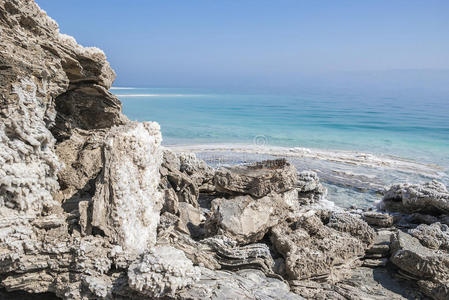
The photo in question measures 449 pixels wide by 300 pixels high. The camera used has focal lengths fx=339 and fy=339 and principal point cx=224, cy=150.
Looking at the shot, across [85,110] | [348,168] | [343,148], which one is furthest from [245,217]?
[343,148]

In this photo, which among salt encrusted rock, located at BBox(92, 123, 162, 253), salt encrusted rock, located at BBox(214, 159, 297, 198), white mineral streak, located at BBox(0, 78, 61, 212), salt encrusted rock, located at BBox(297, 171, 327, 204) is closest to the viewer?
white mineral streak, located at BBox(0, 78, 61, 212)

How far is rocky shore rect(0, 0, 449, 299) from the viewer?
3453 mm

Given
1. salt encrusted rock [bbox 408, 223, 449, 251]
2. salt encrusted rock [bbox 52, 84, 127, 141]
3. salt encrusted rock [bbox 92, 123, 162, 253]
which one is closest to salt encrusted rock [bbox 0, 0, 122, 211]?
salt encrusted rock [bbox 92, 123, 162, 253]

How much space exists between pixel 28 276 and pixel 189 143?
17648 mm

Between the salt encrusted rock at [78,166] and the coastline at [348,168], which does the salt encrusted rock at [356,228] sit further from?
the coastline at [348,168]

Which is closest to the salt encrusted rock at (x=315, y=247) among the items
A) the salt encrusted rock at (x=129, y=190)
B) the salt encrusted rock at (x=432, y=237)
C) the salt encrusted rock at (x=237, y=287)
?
the salt encrusted rock at (x=237, y=287)

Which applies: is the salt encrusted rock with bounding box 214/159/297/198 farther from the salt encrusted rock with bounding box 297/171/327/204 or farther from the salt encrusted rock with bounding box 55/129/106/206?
the salt encrusted rock with bounding box 297/171/327/204

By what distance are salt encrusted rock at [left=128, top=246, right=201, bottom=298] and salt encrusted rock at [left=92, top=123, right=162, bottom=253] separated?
646 mm

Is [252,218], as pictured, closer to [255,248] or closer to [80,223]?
[255,248]

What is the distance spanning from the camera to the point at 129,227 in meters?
3.86

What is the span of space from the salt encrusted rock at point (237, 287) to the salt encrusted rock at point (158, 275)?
0.45ft

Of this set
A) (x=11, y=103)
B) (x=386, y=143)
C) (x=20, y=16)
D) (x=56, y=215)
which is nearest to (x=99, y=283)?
(x=56, y=215)

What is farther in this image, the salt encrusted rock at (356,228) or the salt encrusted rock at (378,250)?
the salt encrusted rock at (356,228)

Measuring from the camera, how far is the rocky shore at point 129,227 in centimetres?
345
